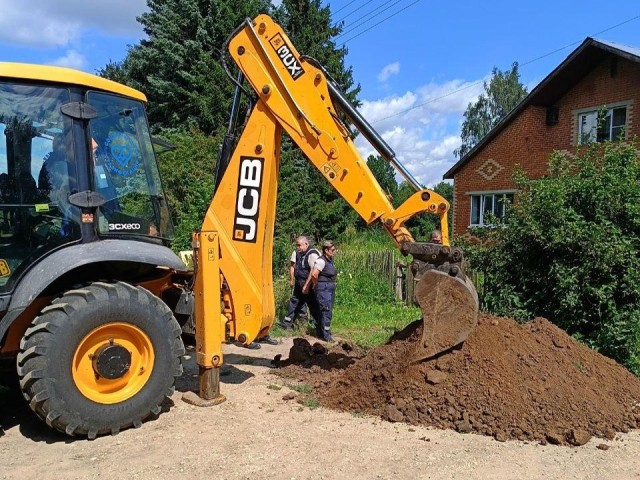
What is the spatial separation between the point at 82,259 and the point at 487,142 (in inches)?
865

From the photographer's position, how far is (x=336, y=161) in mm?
5805

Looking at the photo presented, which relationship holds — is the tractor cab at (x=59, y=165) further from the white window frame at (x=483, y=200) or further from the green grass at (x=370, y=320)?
the white window frame at (x=483, y=200)

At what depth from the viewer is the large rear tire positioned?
4.48m

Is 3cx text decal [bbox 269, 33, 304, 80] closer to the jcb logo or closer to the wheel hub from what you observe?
the jcb logo

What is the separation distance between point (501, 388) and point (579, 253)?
2.97m

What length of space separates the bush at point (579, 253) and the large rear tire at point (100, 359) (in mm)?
4885

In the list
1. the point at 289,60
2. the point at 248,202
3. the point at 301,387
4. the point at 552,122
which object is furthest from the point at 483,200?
the point at 248,202

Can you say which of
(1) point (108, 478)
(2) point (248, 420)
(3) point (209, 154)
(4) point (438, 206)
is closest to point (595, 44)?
(3) point (209, 154)

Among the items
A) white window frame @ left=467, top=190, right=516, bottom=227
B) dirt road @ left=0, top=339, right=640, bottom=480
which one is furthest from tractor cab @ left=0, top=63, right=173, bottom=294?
white window frame @ left=467, top=190, right=516, bottom=227

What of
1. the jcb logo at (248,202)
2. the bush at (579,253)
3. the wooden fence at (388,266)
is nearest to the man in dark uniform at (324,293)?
the bush at (579,253)

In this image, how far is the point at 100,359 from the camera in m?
4.79

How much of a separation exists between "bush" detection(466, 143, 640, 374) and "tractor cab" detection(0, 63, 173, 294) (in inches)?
201

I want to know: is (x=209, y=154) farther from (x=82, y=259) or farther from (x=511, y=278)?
(x=82, y=259)

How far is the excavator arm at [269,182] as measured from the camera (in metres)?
5.64
